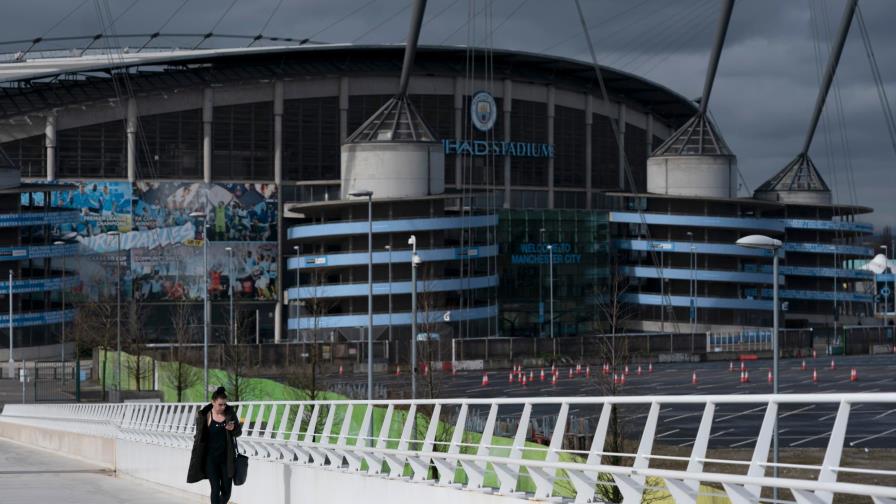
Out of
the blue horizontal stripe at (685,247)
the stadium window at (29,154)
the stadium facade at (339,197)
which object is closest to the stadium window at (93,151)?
the stadium facade at (339,197)

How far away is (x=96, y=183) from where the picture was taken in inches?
4830

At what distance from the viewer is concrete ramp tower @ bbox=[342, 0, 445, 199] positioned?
398ft

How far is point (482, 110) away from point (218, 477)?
382 ft

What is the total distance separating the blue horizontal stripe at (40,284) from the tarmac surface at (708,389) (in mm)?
36226

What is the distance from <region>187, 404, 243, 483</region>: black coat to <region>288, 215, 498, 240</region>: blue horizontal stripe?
333ft

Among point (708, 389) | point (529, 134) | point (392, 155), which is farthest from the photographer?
point (529, 134)

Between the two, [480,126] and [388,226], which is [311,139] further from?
[480,126]

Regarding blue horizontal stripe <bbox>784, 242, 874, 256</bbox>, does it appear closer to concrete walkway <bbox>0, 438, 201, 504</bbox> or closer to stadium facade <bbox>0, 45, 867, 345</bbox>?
Result: stadium facade <bbox>0, 45, 867, 345</bbox>

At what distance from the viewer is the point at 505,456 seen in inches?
938

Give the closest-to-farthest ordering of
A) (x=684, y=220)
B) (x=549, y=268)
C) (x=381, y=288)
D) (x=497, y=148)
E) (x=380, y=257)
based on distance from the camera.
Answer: (x=380, y=257) → (x=381, y=288) → (x=549, y=268) → (x=497, y=148) → (x=684, y=220)

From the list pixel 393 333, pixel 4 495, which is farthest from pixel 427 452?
pixel 393 333

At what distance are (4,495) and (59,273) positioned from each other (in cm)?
9970

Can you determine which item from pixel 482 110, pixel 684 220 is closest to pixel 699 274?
pixel 684 220

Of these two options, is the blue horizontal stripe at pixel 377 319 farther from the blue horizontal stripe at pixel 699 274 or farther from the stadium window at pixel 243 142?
the blue horizontal stripe at pixel 699 274
